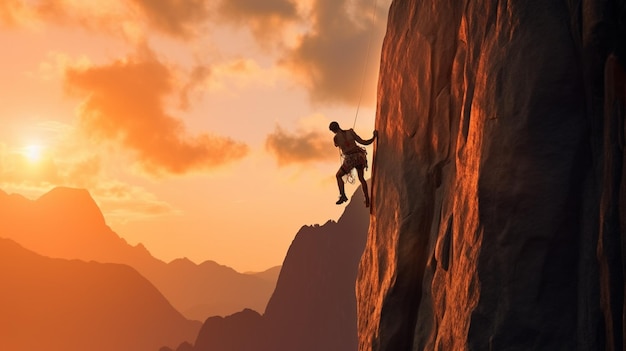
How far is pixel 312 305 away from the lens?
149875 millimetres

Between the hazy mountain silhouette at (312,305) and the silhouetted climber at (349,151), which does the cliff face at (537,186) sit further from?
the hazy mountain silhouette at (312,305)

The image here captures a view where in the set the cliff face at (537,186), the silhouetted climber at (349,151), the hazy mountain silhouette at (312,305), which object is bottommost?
the cliff face at (537,186)

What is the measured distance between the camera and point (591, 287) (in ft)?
34.2

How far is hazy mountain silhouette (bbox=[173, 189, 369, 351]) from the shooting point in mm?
143125

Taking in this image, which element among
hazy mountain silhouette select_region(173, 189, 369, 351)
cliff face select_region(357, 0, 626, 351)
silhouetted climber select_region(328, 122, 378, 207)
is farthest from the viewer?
hazy mountain silhouette select_region(173, 189, 369, 351)

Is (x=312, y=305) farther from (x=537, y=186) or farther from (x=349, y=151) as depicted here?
(x=537, y=186)

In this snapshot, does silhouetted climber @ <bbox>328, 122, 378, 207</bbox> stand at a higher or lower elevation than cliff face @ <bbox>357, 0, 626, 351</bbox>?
higher

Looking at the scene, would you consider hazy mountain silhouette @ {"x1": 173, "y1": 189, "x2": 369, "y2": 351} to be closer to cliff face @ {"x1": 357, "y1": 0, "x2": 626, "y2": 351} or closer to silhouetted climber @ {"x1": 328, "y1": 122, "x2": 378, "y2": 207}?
silhouetted climber @ {"x1": 328, "y1": 122, "x2": 378, "y2": 207}

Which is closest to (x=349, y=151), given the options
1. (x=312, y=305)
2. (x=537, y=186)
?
(x=537, y=186)

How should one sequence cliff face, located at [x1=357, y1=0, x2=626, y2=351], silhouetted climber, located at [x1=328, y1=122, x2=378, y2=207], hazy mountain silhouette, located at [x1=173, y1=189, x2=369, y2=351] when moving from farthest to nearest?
hazy mountain silhouette, located at [x1=173, y1=189, x2=369, y2=351] < silhouetted climber, located at [x1=328, y1=122, x2=378, y2=207] < cliff face, located at [x1=357, y1=0, x2=626, y2=351]

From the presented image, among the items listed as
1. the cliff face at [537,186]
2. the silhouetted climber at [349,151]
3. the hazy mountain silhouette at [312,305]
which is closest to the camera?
the cliff face at [537,186]

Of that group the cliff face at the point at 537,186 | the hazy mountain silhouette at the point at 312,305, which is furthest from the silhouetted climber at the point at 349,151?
the hazy mountain silhouette at the point at 312,305

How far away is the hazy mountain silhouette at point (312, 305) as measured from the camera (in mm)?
143125

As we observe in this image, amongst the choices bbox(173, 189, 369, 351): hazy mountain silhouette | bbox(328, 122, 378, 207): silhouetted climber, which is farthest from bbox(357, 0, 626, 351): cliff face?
bbox(173, 189, 369, 351): hazy mountain silhouette
